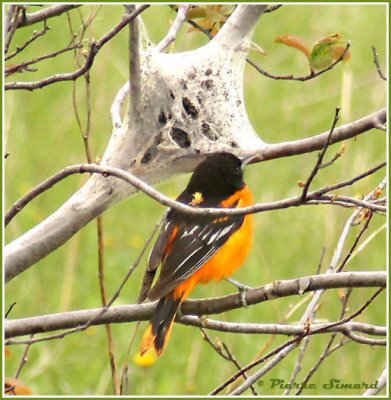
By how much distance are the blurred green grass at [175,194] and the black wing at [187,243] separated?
66.3 inches

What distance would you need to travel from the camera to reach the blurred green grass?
7152 millimetres

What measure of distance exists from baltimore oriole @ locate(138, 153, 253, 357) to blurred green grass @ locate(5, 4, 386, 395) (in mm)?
1347

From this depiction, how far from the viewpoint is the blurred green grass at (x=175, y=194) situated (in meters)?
7.15

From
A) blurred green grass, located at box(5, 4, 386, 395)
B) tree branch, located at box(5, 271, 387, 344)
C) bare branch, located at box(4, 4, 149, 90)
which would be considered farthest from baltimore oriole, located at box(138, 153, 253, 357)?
blurred green grass, located at box(5, 4, 386, 395)

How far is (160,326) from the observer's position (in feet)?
14.1

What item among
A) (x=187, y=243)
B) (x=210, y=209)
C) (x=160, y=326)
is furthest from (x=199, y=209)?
(x=187, y=243)

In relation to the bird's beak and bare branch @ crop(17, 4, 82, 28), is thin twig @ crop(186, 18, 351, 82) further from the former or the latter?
bare branch @ crop(17, 4, 82, 28)

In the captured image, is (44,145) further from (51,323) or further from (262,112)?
(51,323)

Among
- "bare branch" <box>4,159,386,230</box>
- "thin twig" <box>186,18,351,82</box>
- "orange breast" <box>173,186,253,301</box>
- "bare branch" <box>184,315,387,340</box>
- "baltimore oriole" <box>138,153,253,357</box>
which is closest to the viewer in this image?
"bare branch" <box>4,159,386,230</box>

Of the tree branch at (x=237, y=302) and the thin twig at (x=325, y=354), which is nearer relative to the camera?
the tree branch at (x=237, y=302)

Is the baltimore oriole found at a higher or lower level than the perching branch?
lower

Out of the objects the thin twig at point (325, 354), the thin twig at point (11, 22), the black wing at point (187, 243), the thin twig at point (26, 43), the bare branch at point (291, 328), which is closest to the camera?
the thin twig at point (11, 22)

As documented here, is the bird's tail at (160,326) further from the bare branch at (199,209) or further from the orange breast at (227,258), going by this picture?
the bare branch at (199,209)

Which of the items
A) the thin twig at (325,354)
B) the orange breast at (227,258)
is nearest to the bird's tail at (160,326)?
the orange breast at (227,258)
